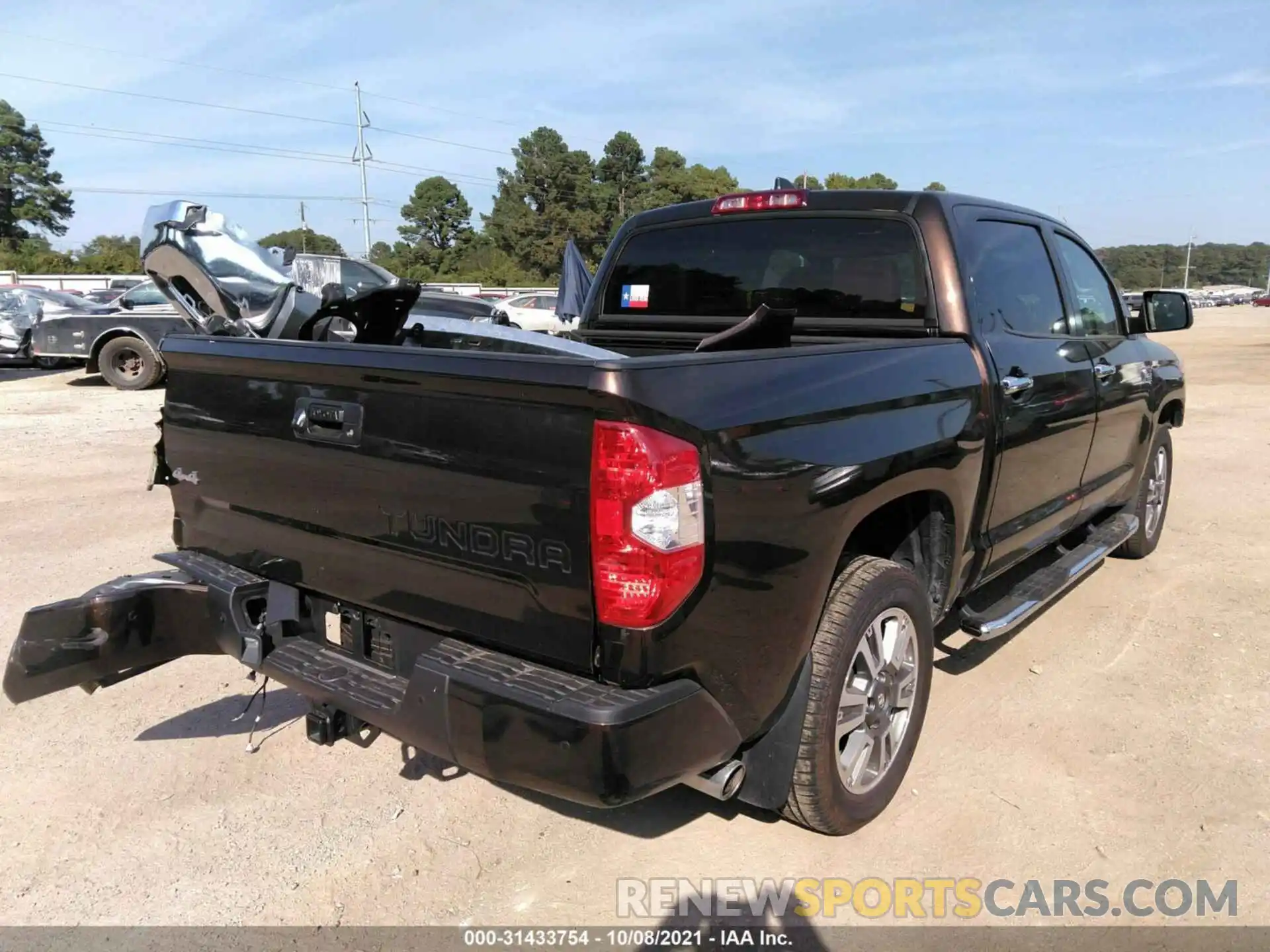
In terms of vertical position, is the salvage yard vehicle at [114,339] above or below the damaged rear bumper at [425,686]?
above

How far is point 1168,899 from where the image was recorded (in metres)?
2.65

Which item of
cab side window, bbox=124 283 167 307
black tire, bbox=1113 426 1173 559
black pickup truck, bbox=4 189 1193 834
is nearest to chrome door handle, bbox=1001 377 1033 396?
black pickup truck, bbox=4 189 1193 834

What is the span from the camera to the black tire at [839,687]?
2584 millimetres

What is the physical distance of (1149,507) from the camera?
18.7ft

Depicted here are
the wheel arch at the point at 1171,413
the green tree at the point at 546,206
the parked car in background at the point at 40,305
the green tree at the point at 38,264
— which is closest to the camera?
the wheel arch at the point at 1171,413

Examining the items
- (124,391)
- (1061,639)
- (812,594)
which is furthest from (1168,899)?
(124,391)

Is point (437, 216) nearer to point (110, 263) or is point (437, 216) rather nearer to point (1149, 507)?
point (110, 263)

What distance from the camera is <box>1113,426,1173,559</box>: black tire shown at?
17.9 feet

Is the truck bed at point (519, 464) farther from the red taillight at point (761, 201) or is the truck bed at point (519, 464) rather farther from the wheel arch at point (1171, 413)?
the wheel arch at point (1171, 413)

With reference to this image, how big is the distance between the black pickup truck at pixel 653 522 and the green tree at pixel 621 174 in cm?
8084

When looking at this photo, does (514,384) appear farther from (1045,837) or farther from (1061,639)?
(1061,639)

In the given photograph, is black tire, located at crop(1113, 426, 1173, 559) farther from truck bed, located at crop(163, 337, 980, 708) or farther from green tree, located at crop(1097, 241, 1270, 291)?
green tree, located at crop(1097, 241, 1270, 291)

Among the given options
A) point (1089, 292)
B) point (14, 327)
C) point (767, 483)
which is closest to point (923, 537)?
point (767, 483)

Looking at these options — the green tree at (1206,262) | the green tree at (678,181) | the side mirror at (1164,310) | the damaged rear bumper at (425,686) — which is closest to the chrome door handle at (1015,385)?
the damaged rear bumper at (425,686)
